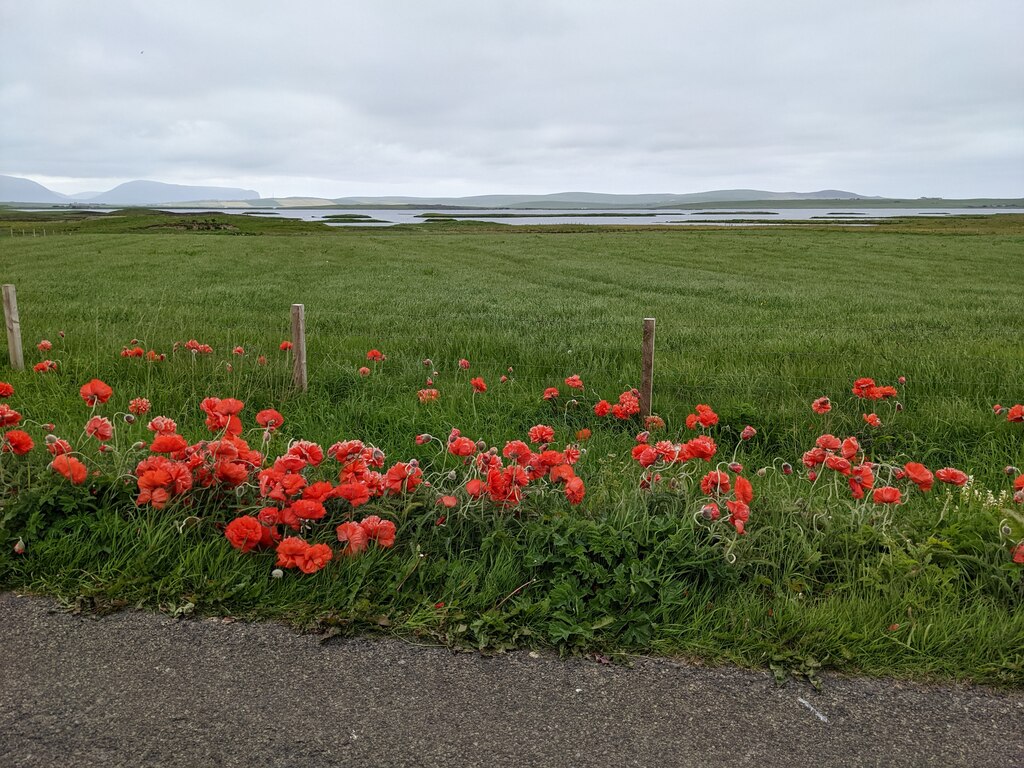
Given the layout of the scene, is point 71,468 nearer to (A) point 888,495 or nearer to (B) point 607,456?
(B) point 607,456

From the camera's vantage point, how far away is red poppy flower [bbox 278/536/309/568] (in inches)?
139

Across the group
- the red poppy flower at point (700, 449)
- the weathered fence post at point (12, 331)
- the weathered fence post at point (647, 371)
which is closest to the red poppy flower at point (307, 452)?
the red poppy flower at point (700, 449)

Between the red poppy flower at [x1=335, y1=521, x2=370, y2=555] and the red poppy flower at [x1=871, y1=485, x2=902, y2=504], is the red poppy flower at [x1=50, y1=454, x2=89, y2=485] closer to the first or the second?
the red poppy flower at [x1=335, y1=521, x2=370, y2=555]

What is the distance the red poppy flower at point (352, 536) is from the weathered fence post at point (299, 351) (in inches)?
171

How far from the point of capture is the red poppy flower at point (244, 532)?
3.63 metres

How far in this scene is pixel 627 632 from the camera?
3334 millimetres

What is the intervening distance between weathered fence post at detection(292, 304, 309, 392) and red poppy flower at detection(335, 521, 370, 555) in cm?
435

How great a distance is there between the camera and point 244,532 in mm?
3633

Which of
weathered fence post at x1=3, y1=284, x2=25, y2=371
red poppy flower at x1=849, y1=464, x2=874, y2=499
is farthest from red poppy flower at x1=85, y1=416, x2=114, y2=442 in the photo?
weathered fence post at x1=3, y1=284, x2=25, y2=371

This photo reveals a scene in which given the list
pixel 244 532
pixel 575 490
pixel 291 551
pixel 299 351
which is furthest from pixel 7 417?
pixel 299 351

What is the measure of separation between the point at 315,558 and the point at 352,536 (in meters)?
0.22

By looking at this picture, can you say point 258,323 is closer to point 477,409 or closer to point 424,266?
point 477,409

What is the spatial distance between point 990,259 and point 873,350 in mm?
26892

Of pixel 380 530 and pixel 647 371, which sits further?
pixel 647 371
